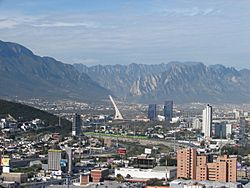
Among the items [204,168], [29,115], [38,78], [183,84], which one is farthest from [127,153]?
[183,84]

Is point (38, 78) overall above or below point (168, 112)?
above

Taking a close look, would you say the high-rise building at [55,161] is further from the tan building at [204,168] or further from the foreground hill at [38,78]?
the foreground hill at [38,78]

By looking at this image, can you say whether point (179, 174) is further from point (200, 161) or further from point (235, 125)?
point (235, 125)

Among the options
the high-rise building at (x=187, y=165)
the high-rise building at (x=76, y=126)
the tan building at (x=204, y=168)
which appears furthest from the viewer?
the high-rise building at (x=76, y=126)

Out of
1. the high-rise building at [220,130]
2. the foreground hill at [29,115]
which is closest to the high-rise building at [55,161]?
the foreground hill at [29,115]

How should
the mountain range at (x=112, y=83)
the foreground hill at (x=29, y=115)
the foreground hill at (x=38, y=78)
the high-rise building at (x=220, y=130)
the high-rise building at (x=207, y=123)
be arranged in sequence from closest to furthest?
the foreground hill at (x=29, y=115) < the high-rise building at (x=220, y=130) < the high-rise building at (x=207, y=123) < the foreground hill at (x=38, y=78) < the mountain range at (x=112, y=83)

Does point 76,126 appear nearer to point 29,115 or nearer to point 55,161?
point 29,115
